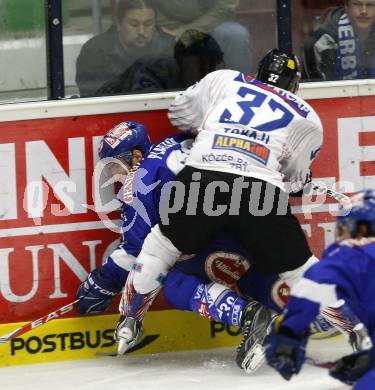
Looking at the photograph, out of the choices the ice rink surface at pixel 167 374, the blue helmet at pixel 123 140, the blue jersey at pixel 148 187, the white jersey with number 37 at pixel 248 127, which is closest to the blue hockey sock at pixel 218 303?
the ice rink surface at pixel 167 374

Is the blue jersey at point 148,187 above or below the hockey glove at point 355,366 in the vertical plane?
above

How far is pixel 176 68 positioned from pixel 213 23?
25 cm

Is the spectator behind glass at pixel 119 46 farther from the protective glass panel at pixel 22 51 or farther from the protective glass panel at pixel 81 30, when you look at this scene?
the protective glass panel at pixel 22 51

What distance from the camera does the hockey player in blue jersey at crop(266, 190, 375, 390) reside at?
3.84 metres

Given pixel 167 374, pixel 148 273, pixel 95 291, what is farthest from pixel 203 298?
pixel 95 291

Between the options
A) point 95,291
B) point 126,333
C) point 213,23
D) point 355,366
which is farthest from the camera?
point 213,23

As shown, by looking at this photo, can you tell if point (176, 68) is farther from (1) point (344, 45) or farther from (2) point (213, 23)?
(1) point (344, 45)

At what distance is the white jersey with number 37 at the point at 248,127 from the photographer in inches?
202

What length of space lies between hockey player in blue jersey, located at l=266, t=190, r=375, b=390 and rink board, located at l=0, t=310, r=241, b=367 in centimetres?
170

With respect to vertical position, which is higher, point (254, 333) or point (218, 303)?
point (218, 303)

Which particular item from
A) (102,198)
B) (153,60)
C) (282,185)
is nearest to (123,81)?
(153,60)

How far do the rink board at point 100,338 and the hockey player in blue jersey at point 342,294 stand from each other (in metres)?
1.70

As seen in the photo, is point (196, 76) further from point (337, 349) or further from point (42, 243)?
point (337, 349)

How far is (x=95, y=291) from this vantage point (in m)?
5.43
